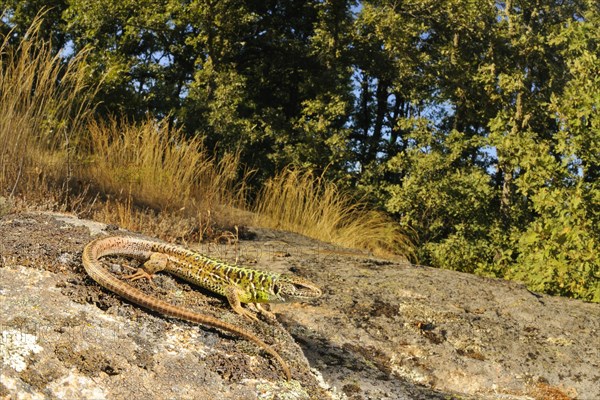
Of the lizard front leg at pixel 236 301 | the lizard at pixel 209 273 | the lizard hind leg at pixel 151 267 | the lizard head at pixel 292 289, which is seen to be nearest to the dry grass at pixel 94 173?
the lizard at pixel 209 273

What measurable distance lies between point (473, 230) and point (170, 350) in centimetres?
1343

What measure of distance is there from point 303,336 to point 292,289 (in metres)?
0.37

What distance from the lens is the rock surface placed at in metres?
1.91

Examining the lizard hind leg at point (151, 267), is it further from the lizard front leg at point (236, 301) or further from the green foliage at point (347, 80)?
the green foliage at point (347, 80)

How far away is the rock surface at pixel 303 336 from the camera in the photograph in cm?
191

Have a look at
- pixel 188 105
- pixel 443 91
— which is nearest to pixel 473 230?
pixel 443 91

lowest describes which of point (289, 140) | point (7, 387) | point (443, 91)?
point (7, 387)

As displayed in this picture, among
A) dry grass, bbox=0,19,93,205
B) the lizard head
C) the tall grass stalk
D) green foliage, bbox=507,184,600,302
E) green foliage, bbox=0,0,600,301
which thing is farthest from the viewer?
green foliage, bbox=0,0,600,301

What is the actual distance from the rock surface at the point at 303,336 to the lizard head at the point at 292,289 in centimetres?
14

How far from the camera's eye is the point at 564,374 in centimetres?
340

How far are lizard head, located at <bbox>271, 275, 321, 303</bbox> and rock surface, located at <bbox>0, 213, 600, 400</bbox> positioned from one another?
14cm

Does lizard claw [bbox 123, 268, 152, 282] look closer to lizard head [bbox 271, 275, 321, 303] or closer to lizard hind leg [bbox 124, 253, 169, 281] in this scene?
lizard hind leg [bbox 124, 253, 169, 281]

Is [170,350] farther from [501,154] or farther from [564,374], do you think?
[501,154]

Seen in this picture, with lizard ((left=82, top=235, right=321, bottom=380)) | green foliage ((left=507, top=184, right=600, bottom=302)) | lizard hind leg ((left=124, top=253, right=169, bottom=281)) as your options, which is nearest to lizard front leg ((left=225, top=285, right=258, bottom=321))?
lizard ((left=82, top=235, right=321, bottom=380))
